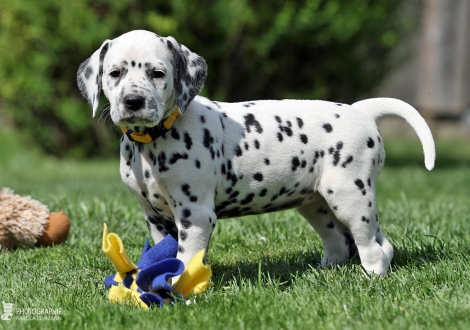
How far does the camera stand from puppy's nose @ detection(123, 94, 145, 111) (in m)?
3.57

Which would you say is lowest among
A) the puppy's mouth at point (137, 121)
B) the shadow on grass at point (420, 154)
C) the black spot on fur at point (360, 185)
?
the shadow on grass at point (420, 154)

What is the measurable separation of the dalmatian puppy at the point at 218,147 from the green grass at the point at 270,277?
380 millimetres

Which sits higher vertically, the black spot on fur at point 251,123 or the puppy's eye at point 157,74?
the puppy's eye at point 157,74

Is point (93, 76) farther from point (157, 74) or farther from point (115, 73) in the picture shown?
point (157, 74)

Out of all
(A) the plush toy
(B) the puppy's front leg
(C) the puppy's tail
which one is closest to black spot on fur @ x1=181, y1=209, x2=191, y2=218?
(B) the puppy's front leg

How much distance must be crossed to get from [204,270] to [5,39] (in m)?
9.41

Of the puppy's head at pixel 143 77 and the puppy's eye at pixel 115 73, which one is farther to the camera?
the puppy's eye at pixel 115 73

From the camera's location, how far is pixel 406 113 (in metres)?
4.36

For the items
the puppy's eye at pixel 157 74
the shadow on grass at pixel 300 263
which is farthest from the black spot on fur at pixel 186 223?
the puppy's eye at pixel 157 74

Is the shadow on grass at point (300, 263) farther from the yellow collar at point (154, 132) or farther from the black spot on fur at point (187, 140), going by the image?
the yellow collar at point (154, 132)

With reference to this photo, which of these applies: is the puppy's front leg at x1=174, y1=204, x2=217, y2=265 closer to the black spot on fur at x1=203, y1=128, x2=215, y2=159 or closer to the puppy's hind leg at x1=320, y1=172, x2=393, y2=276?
the black spot on fur at x1=203, y1=128, x2=215, y2=159

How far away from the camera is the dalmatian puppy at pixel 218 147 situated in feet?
12.4

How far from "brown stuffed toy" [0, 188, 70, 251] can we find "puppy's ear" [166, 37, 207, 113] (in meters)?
1.86

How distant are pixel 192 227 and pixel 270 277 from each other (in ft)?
2.41
